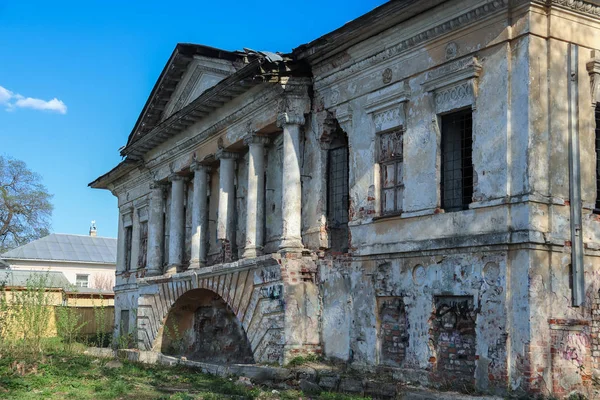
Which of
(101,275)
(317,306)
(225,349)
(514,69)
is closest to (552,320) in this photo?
(514,69)

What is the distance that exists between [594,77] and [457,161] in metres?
2.22

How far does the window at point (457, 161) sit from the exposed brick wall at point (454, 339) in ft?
4.71

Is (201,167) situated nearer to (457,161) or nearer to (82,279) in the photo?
(457,161)

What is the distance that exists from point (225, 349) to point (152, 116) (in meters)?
7.21

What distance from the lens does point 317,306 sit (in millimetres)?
12789

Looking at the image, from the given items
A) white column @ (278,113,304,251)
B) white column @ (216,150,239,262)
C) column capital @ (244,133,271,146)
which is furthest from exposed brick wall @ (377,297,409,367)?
white column @ (216,150,239,262)

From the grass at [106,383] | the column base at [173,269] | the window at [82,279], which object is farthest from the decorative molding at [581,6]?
the window at [82,279]

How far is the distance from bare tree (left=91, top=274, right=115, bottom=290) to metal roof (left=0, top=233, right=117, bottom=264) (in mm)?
964

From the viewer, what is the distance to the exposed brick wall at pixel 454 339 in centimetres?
981

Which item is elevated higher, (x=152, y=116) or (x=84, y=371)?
(x=152, y=116)

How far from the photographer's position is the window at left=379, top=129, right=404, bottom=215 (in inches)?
454

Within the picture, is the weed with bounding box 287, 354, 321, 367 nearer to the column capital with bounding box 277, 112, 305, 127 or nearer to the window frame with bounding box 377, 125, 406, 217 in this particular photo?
the window frame with bounding box 377, 125, 406, 217

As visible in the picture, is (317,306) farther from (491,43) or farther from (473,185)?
(491,43)

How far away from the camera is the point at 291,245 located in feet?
43.2
